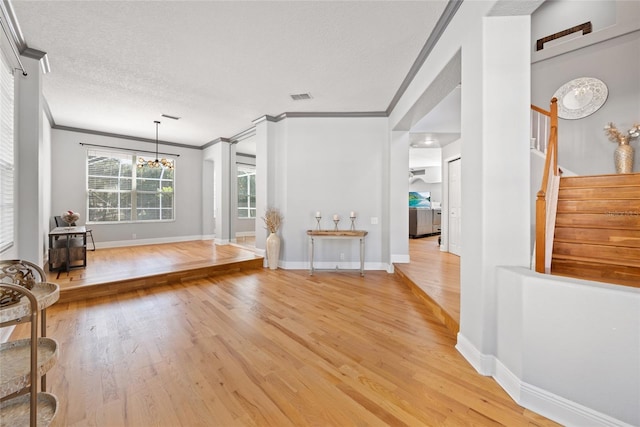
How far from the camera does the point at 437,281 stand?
3.56 meters

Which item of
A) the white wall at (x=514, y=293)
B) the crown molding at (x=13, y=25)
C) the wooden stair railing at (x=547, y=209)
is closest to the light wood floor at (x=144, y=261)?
the crown molding at (x=13, y=25)

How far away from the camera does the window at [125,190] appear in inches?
245

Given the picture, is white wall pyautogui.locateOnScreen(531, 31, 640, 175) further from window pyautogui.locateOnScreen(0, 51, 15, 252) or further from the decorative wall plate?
window pyautogui.locateOnScreen(0, 51, 15, 252)

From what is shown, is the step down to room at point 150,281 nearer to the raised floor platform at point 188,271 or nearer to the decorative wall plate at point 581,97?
the raised floor platform at point 188,271

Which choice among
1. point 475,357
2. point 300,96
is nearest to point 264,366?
point 475,357

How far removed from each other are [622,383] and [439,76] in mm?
2668

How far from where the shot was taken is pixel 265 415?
147 centimetres

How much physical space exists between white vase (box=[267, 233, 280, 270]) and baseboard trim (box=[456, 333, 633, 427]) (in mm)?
3594

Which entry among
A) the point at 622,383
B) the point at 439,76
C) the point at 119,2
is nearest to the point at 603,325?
the point at 622,383

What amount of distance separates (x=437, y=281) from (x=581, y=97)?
3.26 metres

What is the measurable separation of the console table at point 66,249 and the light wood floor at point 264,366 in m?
1.43

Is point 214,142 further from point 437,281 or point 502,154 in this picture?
point 502,154

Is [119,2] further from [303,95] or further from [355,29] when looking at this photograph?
[303,95]

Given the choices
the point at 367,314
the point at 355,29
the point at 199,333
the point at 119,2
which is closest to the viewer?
the point at 119,2
